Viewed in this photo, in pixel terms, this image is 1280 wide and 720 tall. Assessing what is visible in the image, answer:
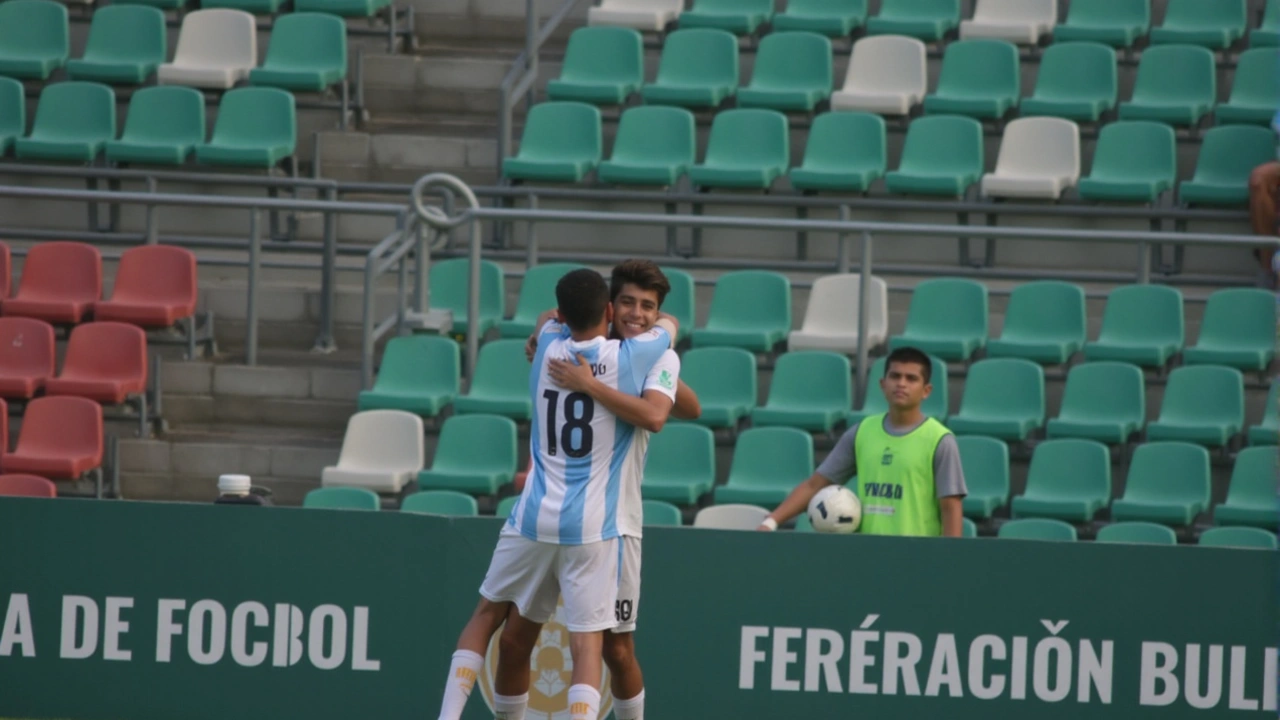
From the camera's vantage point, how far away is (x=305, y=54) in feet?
42.7

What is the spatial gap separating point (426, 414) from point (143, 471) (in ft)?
5.72

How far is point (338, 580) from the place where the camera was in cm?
754

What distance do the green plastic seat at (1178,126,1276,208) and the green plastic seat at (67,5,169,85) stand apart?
690 centimetres

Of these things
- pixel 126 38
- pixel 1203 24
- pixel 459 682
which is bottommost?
pixel 459 682

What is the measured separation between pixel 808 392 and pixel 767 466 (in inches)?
22.6

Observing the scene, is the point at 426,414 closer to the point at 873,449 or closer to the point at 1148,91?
the point at 873,449

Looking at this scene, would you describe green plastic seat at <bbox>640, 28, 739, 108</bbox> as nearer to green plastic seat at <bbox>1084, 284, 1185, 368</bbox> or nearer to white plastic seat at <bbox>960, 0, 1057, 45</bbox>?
white plastic seat at <bbox>960, 0, 1057, 45</bbox>

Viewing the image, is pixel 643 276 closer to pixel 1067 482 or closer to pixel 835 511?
pixel 835 511

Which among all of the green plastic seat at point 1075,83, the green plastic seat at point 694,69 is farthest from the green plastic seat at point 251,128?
the green plastic seat at point 1075,83

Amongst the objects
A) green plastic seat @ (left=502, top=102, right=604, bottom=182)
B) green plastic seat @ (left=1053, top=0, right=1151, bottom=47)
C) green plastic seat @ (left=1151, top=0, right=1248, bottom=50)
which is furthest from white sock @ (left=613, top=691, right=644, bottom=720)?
green plastic seat @ (left=1151, top=0, right=1248, bottom=50)

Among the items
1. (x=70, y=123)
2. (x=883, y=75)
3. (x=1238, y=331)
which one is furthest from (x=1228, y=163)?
(x=70, y=123)

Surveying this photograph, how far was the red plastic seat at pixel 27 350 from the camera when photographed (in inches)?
429

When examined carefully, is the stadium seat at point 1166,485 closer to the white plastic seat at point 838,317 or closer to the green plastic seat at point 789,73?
the white plastic seat at point 838,317

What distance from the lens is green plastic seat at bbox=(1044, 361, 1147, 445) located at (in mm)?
9812
